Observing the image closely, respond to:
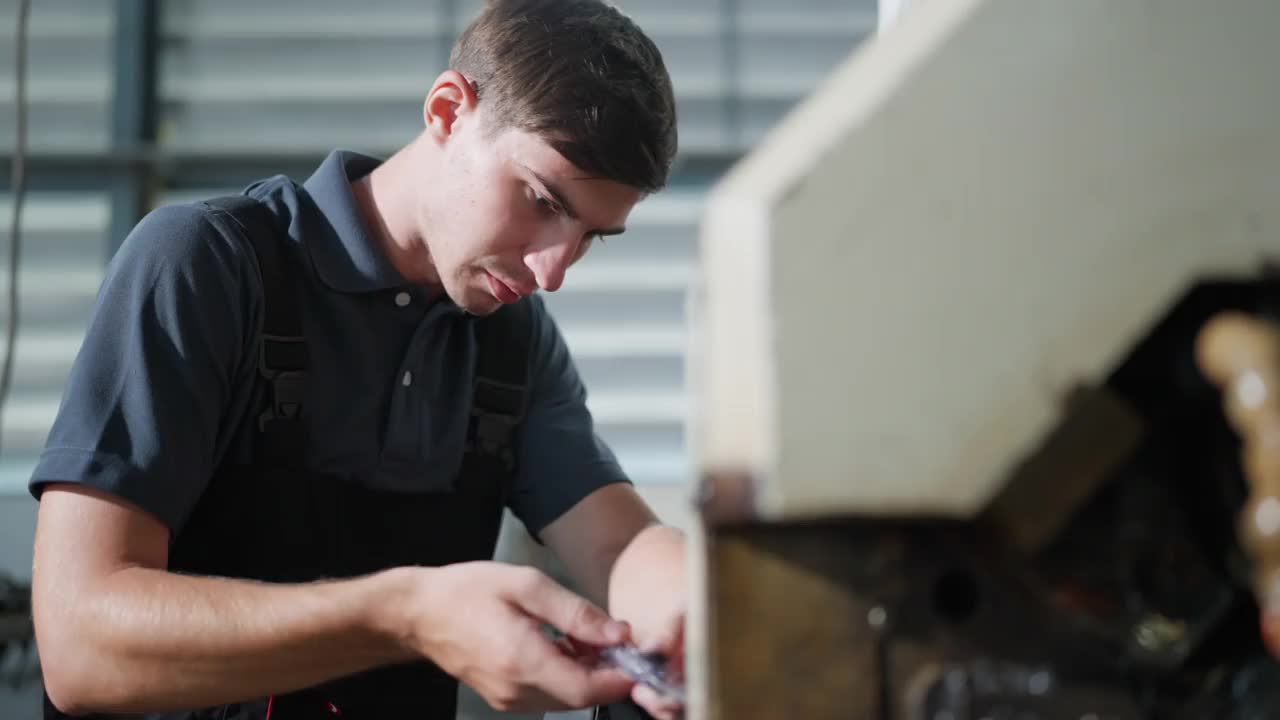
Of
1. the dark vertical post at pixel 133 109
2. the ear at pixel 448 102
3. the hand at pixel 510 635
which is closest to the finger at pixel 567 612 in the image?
the hand at pixel 510 635

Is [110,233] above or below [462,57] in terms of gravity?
below

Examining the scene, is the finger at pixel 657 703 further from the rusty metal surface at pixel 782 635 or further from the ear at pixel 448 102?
the ear at pixel 448 102

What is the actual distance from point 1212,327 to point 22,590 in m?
1.94

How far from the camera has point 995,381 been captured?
17.9 inches

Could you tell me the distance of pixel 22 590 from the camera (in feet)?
6.06

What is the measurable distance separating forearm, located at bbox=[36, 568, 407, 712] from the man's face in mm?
442

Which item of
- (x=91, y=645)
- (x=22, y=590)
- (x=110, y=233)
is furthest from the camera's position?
(x=110, y=233)

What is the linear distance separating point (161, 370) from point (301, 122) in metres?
1.81

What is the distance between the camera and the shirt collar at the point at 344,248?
1175 mm

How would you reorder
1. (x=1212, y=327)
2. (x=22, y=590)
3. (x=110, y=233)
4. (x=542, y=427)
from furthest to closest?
(x=110, y=233) < (x=22, y=590) < (x=542, y=427) < (x=1212, y=327)

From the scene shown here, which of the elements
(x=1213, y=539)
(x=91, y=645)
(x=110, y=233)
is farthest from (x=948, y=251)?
(x=110, y=233)

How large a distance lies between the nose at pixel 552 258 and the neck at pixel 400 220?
0.57 ft

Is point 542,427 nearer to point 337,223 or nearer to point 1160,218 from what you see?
point 337,223

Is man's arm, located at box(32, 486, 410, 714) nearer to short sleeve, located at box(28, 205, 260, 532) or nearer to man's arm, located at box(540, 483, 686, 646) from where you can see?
short sleeve, located at box(28, 205, 260, 532)
